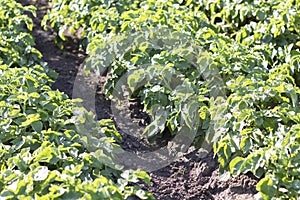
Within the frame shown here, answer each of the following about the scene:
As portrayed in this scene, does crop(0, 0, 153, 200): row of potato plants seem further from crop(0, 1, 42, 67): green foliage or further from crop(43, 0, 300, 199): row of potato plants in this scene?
crop(43, 0, 300, 199): row of potato plants

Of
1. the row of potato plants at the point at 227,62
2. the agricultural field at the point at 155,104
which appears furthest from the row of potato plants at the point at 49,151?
the row of potato plants at the point at 227,62

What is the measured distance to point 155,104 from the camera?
12.8ft

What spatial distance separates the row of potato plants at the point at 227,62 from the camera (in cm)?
316

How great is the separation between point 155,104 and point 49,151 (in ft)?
3.66

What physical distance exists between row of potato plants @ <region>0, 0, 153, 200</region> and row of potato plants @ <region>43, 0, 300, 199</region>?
1.79 feet

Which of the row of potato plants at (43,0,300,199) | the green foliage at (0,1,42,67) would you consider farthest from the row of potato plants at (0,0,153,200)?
the row of potato plants at (43,0,300,199)

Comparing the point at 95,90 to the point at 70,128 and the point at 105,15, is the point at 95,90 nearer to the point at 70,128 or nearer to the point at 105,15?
the point at 105,15

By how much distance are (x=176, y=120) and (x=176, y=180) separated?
384mm

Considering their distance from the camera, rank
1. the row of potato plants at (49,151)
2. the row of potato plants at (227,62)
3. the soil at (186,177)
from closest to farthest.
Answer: the row of potato plants at (49,151)
the row of potato plants at (227,62)
the soil at (186,177)

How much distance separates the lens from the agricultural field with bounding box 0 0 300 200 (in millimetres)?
3000

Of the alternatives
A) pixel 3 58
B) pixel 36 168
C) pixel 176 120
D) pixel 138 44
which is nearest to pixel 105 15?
pixel 138 44

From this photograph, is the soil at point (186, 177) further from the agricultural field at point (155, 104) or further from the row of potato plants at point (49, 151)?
the row of potato plants at point (49, 151)

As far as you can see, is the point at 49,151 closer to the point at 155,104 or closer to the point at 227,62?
the point at 155,104

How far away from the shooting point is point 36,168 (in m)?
2.82
